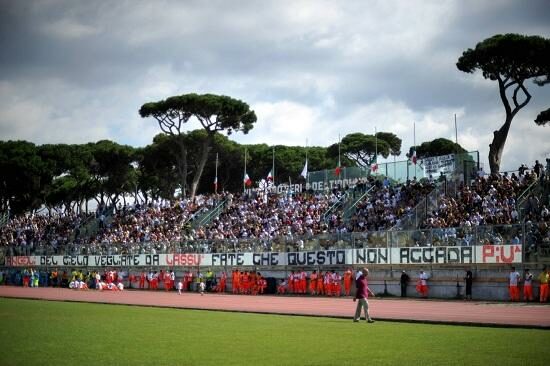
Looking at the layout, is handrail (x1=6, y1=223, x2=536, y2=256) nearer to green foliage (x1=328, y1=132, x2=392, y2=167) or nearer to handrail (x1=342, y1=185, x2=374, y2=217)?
handrail (x1=342, y1=185, x2=374, y2=217)

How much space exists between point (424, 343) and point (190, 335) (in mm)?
5649

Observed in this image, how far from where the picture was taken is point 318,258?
4125 centimetres

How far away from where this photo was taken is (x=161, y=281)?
2045 inches

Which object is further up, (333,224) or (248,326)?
(333,224)

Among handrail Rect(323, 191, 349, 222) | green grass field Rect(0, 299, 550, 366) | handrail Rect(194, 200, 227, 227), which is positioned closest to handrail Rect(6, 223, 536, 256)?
handrail Rect(323, 191, 349, 222)

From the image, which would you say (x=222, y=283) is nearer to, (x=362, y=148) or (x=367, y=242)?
(x=367, y=242)

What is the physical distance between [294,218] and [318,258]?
7583 millimetres

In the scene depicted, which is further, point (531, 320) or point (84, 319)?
point (84, 319)

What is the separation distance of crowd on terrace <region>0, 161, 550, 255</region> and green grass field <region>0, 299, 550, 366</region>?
16.1 meters

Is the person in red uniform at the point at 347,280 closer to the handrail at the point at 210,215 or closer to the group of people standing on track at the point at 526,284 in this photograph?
the group of people standing on track at the point at 526,284

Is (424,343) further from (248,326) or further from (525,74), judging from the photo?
(525,74)

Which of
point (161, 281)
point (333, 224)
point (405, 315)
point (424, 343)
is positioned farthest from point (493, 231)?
point (161, 281)

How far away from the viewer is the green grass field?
11969mm

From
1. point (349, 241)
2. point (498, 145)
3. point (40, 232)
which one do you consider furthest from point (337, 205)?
point (40, 232)
